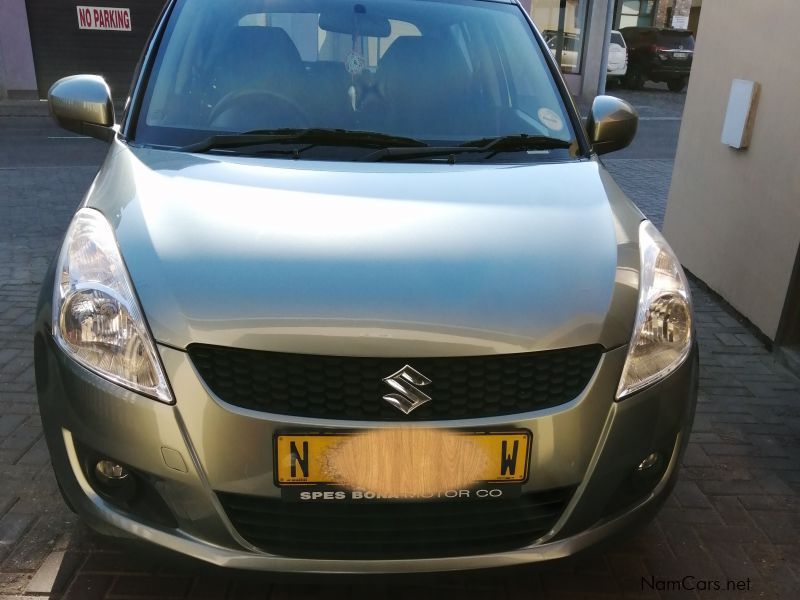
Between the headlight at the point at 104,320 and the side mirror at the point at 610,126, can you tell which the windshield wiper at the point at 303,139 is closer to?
the headlight at the point at 104,320

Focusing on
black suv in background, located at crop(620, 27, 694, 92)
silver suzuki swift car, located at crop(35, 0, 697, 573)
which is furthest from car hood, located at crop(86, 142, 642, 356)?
black suv in background, located at crop(620, 27, 694, 92)

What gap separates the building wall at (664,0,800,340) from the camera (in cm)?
422

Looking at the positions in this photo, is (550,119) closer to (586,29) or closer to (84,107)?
(84,107)

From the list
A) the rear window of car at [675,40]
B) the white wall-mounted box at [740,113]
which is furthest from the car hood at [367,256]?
the rear window of car at [675,40]

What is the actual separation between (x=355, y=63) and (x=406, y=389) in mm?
1550

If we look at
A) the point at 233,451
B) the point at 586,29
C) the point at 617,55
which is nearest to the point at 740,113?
the point at 233,451

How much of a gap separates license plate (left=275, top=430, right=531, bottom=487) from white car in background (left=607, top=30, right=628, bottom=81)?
71.2ft

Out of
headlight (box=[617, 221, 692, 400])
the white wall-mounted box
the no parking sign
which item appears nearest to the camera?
headlight (box=[617, 221, 692, 400])

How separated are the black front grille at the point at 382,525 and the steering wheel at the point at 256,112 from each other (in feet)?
4.40

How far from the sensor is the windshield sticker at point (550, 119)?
280 centimetres

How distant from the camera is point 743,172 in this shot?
4703mm

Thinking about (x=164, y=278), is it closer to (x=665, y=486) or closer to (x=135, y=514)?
(x=135, y=514)

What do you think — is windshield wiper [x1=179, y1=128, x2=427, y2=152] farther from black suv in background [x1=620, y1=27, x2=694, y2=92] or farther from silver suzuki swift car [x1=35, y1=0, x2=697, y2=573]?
black suv in background [x1=620, y1=27, x2=694, y2=92]

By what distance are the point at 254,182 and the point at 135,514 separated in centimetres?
96
